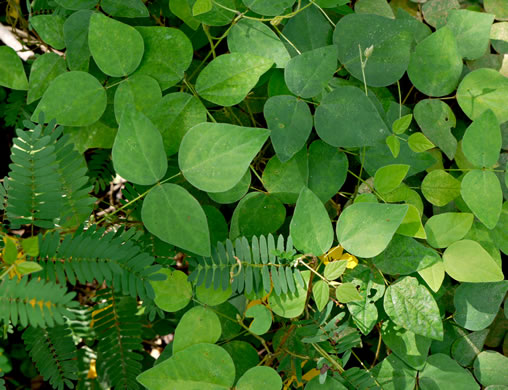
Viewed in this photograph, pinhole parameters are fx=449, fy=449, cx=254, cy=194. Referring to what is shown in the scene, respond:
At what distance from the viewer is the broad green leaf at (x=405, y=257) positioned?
3.28ft

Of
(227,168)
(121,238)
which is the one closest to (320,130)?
(227,168)

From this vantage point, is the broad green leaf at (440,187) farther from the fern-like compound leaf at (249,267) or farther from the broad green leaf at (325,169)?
the fern-like compound leaf at (249,267)

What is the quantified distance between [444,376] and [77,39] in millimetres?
1153

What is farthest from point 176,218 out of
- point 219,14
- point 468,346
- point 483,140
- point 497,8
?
point 497,8

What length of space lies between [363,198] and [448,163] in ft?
1.06

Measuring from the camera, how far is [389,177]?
3.25ft

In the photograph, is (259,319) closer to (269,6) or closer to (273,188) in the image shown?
(273,188)

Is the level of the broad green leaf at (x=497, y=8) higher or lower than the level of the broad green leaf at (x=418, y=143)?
higher

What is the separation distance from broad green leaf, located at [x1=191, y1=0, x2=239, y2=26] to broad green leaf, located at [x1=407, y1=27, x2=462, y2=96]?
1.45 feet

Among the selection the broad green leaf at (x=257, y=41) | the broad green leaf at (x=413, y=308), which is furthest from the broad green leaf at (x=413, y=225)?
the broad green leaf at (x=257, y=41)

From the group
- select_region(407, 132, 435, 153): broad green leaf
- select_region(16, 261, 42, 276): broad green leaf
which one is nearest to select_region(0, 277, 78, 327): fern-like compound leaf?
select_region(16, 261, 42, 276): broad green leaf

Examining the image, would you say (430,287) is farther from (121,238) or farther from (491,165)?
(121,238)

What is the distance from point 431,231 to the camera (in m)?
1.03

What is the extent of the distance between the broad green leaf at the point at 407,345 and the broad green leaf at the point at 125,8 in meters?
0.91
